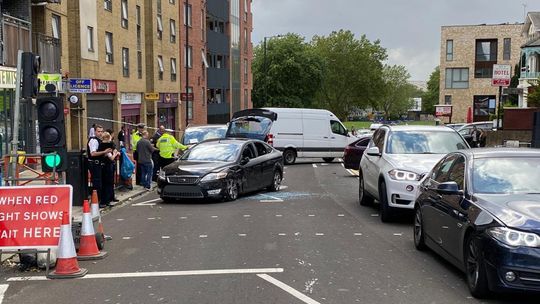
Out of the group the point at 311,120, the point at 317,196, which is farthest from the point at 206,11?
the point at 317,196

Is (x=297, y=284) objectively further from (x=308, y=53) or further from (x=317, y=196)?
(x=308, y=53)

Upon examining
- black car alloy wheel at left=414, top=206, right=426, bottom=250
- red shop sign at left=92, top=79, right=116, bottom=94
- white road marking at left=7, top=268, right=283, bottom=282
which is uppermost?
red shop sign at left=92, top=79, right=116, bottom=94

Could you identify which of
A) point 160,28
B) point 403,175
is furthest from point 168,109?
point 403,175

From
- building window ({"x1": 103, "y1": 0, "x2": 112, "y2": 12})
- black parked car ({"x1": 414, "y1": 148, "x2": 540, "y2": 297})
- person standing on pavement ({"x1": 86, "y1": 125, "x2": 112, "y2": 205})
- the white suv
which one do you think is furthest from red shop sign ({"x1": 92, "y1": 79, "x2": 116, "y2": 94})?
black parked car ({"x1": 414, "y1": 148, "x2": 540, "y2": 297})

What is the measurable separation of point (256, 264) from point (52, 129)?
3698 mm

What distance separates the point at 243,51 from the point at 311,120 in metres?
38.8

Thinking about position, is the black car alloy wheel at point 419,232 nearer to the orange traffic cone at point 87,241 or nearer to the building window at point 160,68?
the orange traffic cone at point 87,241

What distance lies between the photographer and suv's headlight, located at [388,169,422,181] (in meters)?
10.3

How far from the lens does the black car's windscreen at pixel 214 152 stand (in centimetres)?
1468

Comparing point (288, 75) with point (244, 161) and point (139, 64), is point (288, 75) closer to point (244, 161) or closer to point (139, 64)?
point (139, 64)

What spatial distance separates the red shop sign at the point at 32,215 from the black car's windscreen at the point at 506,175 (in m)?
5.02

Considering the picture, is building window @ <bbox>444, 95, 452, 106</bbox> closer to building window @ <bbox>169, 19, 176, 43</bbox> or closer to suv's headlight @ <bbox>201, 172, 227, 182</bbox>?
building window @ <bbox>169, 19, 176, 43</bbox>

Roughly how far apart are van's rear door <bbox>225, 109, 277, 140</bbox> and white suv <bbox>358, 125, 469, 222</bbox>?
11105mm

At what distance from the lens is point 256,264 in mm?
7617
